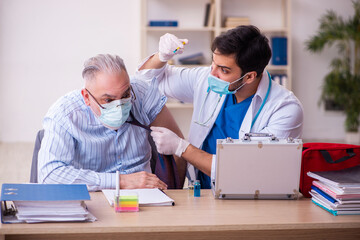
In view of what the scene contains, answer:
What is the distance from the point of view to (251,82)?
90.1 inches

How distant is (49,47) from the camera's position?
229 inches

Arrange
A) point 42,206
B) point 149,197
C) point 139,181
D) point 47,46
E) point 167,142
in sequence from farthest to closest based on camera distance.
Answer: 1. point 47,46
2. point 167,142
3. point 139,181
4. point 149,197
5. point 42,206

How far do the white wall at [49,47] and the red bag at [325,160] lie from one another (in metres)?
4.39

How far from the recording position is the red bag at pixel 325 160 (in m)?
1.74

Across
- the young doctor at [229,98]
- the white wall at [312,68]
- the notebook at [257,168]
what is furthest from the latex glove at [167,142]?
the white wall at [312,68]

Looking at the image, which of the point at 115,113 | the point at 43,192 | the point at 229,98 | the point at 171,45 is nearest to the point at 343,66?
the point at 229,98


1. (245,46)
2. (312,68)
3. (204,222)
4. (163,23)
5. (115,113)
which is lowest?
(204,222)

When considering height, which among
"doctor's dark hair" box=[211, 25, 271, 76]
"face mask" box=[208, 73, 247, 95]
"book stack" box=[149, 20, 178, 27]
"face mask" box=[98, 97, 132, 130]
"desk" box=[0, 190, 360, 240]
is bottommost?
"desk" box=[0, 190, 360, 240]

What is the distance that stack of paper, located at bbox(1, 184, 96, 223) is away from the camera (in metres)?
1.36

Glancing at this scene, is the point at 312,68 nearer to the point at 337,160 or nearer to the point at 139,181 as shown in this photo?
the point at 337,160

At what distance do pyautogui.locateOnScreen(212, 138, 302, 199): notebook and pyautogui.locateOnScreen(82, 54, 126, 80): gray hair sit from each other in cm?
53

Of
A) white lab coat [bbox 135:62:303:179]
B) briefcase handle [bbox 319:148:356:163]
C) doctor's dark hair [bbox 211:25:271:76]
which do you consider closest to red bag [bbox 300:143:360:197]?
briefcase handle [bbox 319:148:356:163]

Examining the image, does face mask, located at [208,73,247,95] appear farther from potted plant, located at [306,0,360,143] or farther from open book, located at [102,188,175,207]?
potted plant, located at [306,0,360,143]

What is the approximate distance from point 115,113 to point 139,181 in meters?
0.29
